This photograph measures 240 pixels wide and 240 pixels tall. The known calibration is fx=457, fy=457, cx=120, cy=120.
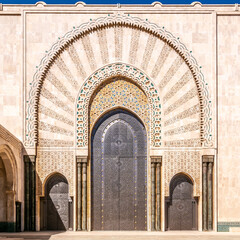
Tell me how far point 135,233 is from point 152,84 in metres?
2.90

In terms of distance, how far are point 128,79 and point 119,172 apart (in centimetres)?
187

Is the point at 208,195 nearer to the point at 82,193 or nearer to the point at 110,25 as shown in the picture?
the point at 82,193

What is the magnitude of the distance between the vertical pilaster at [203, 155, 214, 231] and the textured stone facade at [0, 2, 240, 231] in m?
0.09

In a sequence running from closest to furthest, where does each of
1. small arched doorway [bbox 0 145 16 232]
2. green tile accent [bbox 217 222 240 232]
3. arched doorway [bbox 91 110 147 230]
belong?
small arched doorway [bbox 0 145 16 232] < green tile accent [bbox 217 222 240 232] < arched doorway [bbox 91 110 147 230]

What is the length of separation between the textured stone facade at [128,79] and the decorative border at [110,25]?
0.02 m

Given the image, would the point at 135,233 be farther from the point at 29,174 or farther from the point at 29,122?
the point at 29,122

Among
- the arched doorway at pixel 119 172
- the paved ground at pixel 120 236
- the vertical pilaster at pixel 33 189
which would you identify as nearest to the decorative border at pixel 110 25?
the vertical pilaster at pixel 33 189

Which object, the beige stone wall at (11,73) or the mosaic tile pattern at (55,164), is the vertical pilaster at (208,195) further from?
the beige stone wall at (11,73)

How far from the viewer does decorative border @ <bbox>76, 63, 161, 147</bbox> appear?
29.5 ft


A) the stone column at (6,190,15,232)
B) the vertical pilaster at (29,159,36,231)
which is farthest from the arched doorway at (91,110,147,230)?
the stone column at (6,190,15,232)

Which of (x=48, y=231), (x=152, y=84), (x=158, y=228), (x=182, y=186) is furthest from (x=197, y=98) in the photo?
(x=48, y=231)

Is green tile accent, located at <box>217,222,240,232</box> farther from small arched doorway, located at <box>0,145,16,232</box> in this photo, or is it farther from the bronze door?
small arched doorway, located at <box>0,145,16,232</box>

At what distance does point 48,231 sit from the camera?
8836 millimetres

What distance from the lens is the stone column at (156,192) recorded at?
29.2 feet
